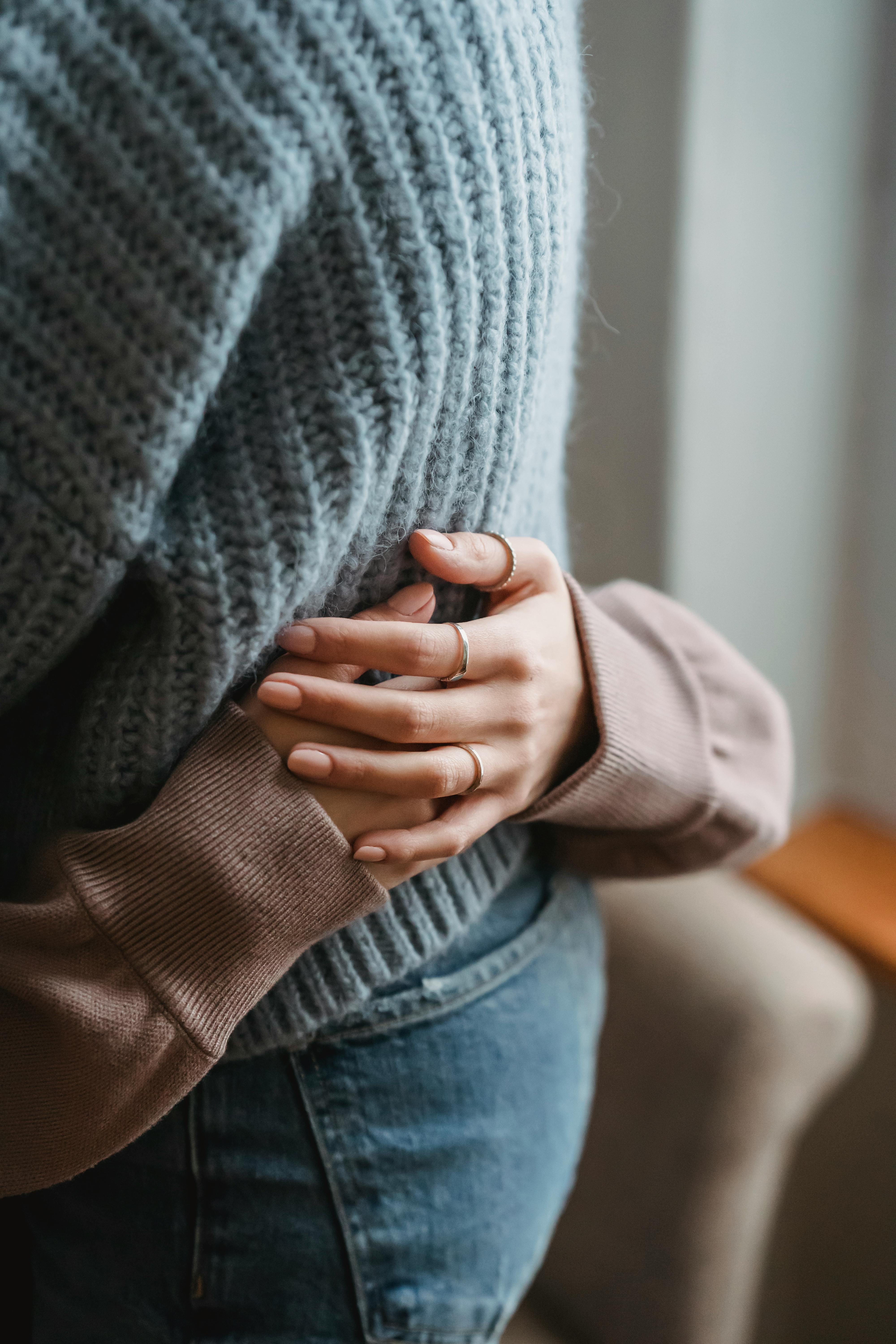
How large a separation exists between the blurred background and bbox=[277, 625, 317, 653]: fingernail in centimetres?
59

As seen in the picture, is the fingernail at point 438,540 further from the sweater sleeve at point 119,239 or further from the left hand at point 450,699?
the sweater sleeve at point 119,239

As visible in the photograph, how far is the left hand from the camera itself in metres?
0.45

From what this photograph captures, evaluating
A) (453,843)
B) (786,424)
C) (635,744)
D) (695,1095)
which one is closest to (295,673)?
(453,843)

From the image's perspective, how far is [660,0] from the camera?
0.90m

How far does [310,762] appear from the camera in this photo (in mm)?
443

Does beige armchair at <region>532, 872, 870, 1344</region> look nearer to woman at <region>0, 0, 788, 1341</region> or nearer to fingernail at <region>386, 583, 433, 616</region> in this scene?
woman at <region>0, 0, 788, 1341</region>

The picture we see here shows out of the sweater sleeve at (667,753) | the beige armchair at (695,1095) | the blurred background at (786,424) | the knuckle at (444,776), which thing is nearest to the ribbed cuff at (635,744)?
the sweater sleeve at (667,753)

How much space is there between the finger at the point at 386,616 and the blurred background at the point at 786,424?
0.53 meters

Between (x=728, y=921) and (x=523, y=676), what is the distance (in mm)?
566

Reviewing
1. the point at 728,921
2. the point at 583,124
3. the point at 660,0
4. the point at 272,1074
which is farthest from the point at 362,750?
the point at 660,0

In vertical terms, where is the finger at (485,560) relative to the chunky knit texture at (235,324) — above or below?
below

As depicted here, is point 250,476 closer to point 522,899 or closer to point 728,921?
point 522,899

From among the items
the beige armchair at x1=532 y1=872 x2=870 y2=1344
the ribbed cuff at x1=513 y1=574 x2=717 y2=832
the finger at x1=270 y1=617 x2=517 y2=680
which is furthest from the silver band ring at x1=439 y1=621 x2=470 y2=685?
the beige armchair at x1=532 y1=872 x2=870 y2=1344

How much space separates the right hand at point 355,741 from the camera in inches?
18.1
